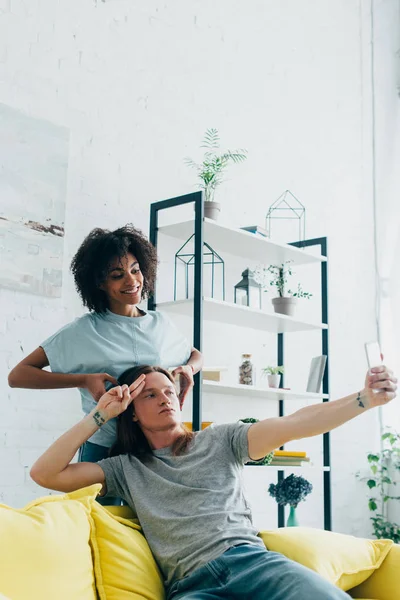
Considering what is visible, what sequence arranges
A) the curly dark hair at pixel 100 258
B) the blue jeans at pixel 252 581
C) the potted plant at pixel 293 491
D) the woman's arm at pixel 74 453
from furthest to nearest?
the potted plant at pixel 293 491
the curly dark hair at pixel 100 258
the woman's arm at pixel 74 453
the blue jeans at pixel 252 581

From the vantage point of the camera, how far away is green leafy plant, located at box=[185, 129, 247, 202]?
3.27m

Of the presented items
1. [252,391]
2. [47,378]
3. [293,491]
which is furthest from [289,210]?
[47,378]

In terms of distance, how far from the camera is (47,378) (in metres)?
2.33

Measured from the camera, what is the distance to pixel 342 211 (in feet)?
14.7

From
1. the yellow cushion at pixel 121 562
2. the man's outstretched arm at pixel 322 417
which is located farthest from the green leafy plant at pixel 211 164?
the yellow cushion at pixel 121 562

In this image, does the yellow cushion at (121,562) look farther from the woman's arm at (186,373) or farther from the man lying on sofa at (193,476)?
the woman's arm at (186,373)

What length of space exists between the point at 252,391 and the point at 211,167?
1036mm

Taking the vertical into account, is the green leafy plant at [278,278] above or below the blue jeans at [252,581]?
above

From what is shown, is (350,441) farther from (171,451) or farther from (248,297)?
(171,451)

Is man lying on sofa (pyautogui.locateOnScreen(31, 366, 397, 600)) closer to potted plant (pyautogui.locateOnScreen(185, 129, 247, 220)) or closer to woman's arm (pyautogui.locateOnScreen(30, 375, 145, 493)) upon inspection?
woman's arm (pyautogui.locateOnScreen(30, 375, 145, 493))

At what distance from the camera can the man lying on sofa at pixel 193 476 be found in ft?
6.01

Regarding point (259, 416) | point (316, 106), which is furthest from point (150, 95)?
point (259, 416)

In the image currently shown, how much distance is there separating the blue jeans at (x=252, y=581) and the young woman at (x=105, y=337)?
61 centimetres

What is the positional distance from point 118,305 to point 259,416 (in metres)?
1.51
